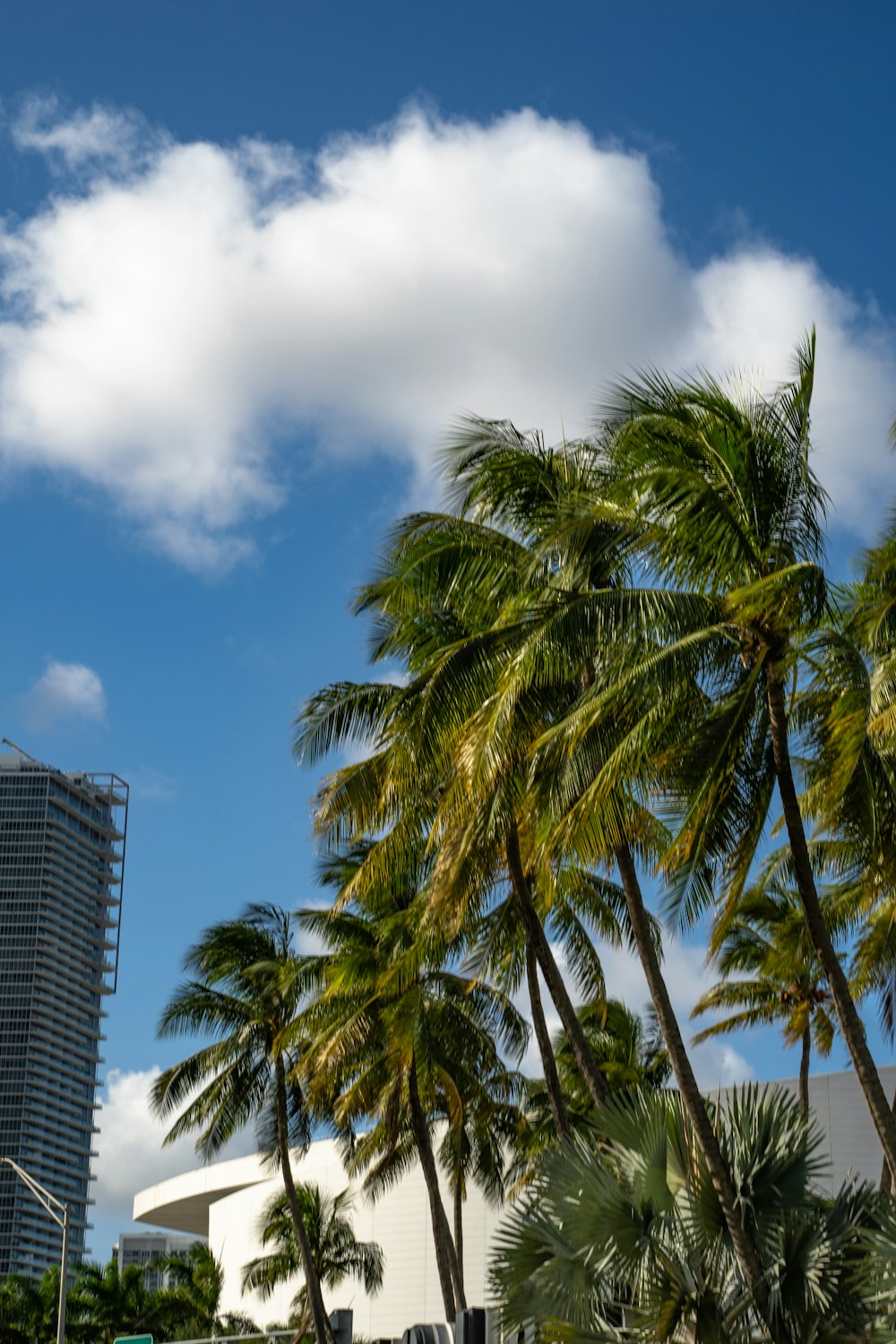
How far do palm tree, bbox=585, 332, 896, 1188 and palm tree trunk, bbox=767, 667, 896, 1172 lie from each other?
0.06 ft

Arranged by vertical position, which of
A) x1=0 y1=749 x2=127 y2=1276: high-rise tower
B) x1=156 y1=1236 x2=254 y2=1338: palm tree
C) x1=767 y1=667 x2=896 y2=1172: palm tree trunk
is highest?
x1=0 y1=749 x2=127 y2=1276: high-rise tower

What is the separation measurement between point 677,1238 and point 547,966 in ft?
25.0

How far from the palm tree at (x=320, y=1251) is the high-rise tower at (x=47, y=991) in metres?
124

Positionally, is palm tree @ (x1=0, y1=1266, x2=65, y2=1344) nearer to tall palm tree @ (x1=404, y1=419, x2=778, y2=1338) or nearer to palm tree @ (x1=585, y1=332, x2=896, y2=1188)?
tall palm tree @ (x1=404, y1=419, x2=778, y2=1338)

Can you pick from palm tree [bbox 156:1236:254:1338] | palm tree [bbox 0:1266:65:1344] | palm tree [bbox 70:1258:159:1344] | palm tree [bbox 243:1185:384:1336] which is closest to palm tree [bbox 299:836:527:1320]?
palm tree [bbox 243:1185:384:1336]

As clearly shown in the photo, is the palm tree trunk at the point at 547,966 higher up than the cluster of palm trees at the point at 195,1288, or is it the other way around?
the cluster of palm trees at the point at 195,1288

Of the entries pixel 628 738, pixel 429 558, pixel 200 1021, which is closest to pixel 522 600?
pixel 429 558

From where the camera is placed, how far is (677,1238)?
503 inches

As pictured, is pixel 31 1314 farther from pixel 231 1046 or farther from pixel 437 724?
pixel 437 724

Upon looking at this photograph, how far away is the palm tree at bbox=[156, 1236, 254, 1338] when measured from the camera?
47.8 metres

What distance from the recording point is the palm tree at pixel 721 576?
46.0 feet

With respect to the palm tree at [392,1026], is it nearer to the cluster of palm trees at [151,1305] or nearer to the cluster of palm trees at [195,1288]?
the cluster of palm trees at [195,1288]

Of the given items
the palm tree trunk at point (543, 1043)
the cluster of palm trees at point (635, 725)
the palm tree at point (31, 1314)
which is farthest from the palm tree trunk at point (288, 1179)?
the palm tree at point (31, 1314)

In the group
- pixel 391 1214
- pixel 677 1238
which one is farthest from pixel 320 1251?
pixel 677 1238
